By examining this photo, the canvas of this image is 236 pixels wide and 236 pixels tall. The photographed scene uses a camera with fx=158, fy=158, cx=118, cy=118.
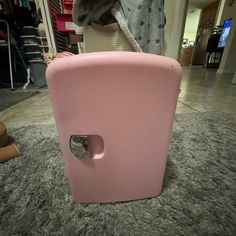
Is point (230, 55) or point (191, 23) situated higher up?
point (191, 23)

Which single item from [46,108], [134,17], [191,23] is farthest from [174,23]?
A: [191,23]

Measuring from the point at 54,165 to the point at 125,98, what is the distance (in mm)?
384

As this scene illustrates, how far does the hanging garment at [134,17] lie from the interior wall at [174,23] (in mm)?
695

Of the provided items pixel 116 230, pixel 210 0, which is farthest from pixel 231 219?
pixel 210 0

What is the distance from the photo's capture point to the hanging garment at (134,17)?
0.48 meters

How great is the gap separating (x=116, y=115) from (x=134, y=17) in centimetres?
36

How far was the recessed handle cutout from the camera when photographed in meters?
0.33

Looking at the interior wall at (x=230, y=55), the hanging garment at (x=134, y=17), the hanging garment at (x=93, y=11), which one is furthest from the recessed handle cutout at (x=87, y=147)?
the interior wall at (x=230, y=55)

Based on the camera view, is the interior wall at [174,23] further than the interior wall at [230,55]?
No

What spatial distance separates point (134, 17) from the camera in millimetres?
481

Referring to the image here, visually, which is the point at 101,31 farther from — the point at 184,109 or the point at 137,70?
the point at 184,109

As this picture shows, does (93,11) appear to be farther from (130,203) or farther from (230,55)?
(230,55)

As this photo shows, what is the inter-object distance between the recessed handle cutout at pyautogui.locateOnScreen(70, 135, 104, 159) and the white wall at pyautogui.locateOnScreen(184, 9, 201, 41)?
7.44m

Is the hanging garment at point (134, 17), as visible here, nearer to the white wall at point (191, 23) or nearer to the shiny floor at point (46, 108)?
the shiny floor at point (46, 108)
